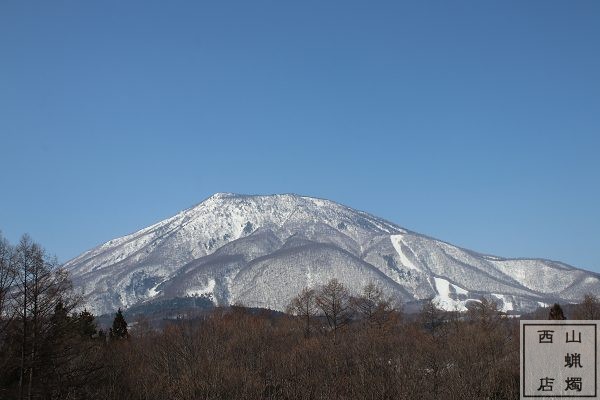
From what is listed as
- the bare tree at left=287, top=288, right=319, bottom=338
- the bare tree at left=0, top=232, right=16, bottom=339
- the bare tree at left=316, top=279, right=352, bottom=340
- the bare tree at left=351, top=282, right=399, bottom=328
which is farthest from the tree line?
the bare tree at left=351, top=282, right=399, bottom=328

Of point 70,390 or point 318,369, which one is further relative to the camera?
point 318,369

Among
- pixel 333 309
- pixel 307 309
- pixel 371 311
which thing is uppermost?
pixel 333 309

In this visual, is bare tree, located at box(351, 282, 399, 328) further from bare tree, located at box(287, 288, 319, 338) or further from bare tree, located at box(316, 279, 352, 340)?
bare tree, located at box(287, 288, 319, 338)

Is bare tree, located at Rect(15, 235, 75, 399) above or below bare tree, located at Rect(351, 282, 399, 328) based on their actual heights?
above

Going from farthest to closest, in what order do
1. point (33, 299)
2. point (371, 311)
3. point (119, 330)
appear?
point (371, 311) → point (119, 330) → point (33, 299)

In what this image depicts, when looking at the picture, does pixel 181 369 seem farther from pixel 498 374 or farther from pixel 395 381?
pixel 498 374

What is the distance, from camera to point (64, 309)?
101ft

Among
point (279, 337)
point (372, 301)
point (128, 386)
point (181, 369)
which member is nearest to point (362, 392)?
point (181, 369)

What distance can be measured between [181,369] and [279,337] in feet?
84.9

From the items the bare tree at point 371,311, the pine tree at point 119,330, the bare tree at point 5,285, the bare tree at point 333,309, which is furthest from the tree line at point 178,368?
the bare tree at point 371,311

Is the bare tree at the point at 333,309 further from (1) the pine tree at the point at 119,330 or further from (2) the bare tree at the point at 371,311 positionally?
(1) the pine tree at the point at 119,330

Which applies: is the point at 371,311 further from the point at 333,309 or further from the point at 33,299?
the point at 33,299

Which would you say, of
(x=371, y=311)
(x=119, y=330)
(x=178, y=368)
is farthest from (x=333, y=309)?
(x=178, y=368)

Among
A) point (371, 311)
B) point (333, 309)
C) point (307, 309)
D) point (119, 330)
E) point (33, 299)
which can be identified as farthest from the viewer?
point (371, 311)
